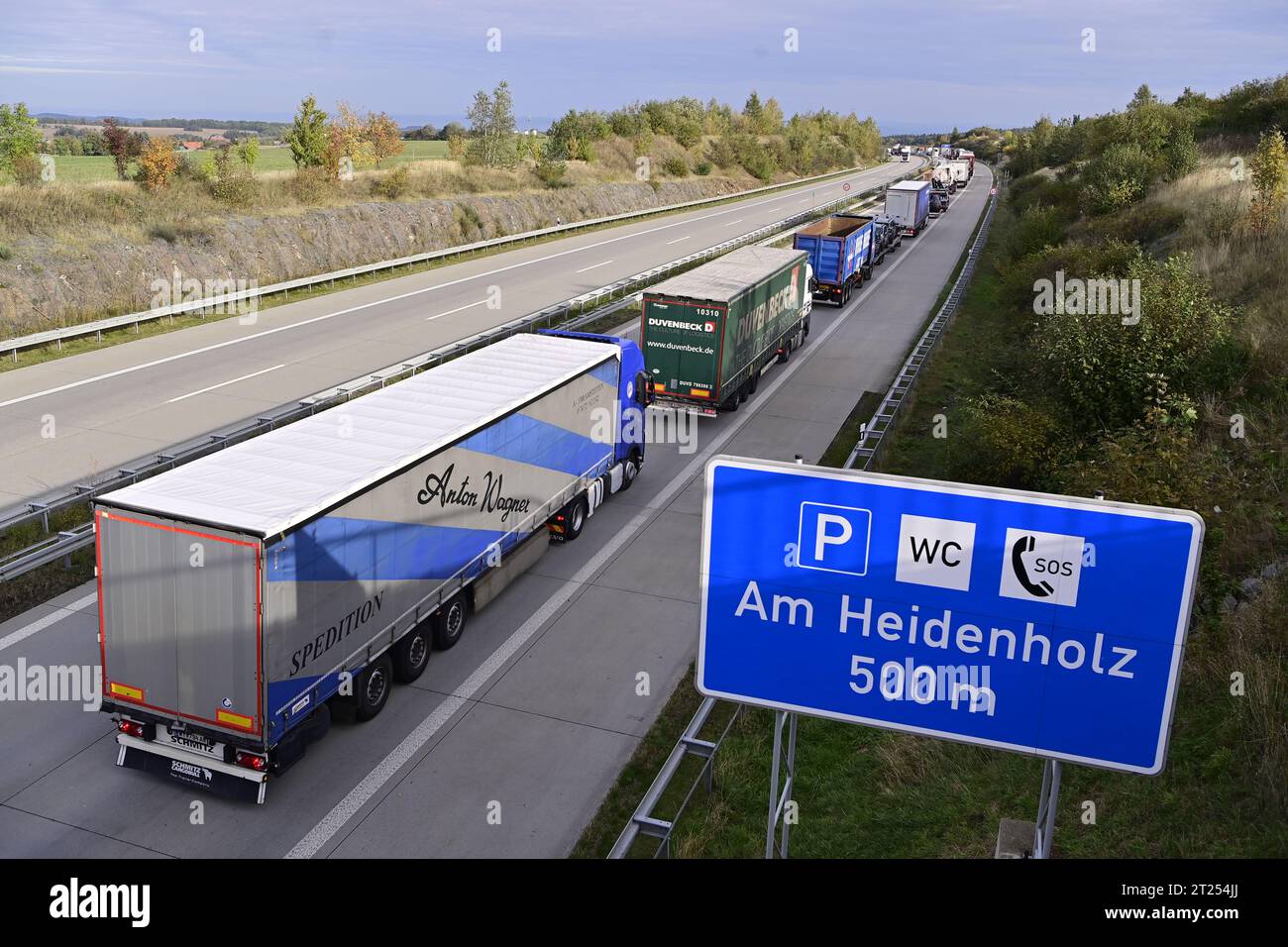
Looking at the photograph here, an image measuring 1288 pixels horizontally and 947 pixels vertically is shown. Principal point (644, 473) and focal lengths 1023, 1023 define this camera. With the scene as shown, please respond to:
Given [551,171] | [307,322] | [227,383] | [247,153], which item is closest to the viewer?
[227,383]

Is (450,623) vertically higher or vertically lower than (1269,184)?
lower

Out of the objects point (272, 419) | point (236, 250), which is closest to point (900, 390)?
point (272, 419)

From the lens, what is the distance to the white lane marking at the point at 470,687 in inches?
415

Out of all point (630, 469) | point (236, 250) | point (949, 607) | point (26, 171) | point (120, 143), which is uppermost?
point (120, 143)

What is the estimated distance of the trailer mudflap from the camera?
1058 centimetres

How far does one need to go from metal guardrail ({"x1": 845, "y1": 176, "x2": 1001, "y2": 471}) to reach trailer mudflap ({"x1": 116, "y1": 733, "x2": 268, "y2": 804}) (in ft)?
24.5

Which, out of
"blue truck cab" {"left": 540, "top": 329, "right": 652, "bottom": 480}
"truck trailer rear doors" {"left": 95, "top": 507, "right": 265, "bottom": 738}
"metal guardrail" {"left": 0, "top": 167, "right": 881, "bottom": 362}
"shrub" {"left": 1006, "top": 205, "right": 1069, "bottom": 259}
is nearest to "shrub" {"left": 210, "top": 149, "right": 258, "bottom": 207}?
"metal guardrail" {"left": 0, "top": 167, "right": 881, "bottom": 362}

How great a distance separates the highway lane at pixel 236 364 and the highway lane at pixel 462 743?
6804mm

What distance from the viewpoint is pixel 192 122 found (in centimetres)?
13375

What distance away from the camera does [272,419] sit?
63.5 feet

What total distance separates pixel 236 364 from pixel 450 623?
16.5 metres

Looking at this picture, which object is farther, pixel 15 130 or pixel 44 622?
pixel 15 130

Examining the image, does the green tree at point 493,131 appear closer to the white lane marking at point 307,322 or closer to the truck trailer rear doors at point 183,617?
the white lane marking at point 307,322

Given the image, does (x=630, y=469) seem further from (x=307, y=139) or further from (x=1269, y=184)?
(x=307, y=139)
